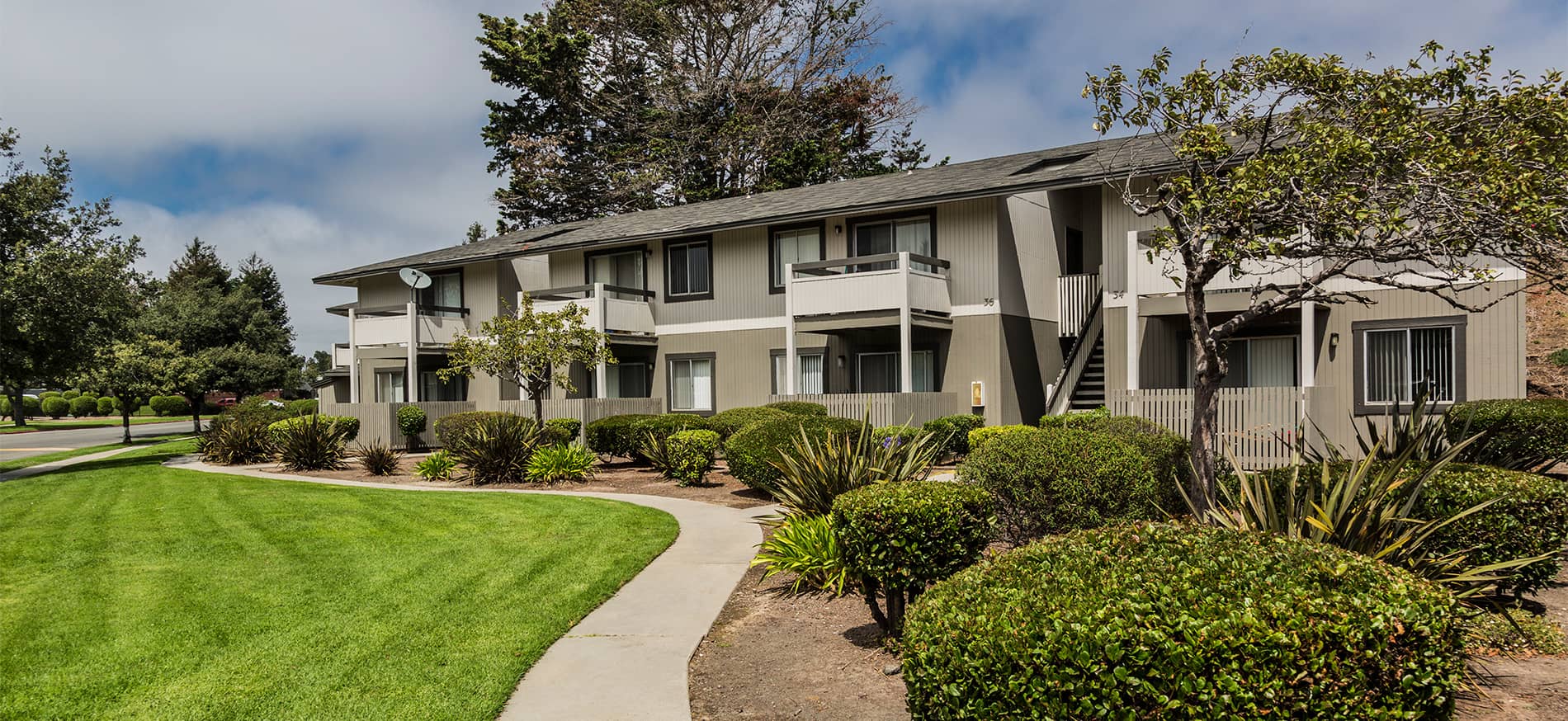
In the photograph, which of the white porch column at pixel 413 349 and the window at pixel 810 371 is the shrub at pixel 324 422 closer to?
the white porch column at pixel 413 349

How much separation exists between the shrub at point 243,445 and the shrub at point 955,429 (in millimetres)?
16730

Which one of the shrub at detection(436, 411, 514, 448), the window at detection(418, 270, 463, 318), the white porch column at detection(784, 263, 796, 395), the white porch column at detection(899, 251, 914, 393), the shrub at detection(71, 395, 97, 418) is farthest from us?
the shrub at detection(71, 395, 97, 418)

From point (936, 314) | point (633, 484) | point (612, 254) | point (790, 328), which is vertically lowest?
point (633, 484)

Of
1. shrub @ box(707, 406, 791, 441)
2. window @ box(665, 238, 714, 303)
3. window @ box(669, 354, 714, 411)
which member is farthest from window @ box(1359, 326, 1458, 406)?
window @ box(665, 238, 714, 303)

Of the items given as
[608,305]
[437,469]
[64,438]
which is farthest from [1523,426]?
[64,438]

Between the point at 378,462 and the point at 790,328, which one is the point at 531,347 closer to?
the point at 378,462

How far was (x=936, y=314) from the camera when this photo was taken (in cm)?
2194

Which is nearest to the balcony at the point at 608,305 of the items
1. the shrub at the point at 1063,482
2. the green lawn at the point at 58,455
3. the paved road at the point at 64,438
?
the green lawn at the point at 58,455

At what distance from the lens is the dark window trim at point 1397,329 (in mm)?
16703

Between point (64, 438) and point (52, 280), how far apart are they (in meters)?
21.7

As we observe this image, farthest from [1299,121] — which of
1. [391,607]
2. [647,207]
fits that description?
[647,207]

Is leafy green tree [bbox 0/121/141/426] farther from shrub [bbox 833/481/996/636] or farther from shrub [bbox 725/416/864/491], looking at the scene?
shrub [bbox 833/481/996/636]

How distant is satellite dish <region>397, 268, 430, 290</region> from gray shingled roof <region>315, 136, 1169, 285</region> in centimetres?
92

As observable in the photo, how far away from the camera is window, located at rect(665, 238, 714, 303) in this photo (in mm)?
26281
